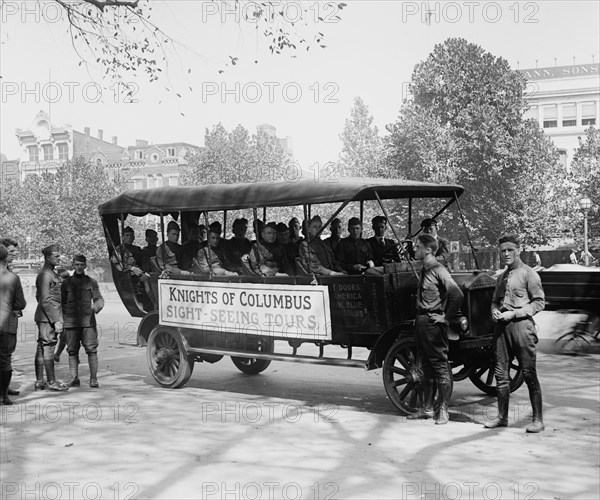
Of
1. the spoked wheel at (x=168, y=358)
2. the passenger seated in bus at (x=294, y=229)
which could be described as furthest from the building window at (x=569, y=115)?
the spoked wheel at (x=168, y=358)

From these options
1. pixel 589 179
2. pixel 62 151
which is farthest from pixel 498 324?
pixel 62 151

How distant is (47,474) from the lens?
5988mm

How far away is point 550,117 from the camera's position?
71875 millimetres

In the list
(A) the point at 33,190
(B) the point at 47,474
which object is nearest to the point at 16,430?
(B) the point at 47,474

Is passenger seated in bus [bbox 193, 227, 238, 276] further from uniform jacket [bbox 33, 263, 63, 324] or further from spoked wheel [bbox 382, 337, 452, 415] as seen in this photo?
spoked wheel [bbox 382, 337, 452, 415]

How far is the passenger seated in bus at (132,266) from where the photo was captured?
35.3 feet

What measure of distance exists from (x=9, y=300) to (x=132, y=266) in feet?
6.85

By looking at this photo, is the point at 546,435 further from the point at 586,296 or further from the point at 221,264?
the point at 586,296

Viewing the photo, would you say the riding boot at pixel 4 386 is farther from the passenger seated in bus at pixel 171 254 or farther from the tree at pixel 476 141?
the tree at pixel 476 141

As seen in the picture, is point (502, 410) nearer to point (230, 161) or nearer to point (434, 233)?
point (434, 233)

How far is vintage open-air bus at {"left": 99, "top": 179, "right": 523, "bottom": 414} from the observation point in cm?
829

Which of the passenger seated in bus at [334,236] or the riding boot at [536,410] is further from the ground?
the passenger seated in bus at [334,236]

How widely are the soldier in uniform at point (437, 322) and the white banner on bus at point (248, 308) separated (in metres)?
1.28

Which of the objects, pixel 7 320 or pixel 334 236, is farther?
pixel 334 236
